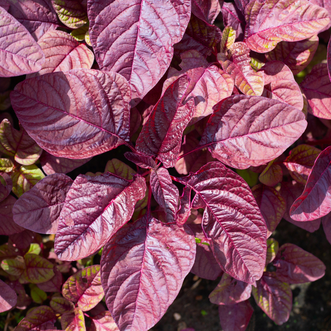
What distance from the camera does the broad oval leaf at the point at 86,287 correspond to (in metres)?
1.25

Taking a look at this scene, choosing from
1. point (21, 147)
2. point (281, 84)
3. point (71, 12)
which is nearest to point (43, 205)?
point (21, 147)

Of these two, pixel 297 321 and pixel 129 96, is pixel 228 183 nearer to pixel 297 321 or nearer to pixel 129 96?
pixel 129 96

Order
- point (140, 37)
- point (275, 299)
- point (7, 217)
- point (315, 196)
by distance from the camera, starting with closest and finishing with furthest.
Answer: point (140, 37), point (315, 196), point (7, 217), point (275, 299)

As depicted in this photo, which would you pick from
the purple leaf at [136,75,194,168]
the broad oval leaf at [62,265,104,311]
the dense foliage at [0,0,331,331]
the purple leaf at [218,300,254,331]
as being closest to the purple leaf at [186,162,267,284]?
the dense foliage at [0,0,331,331]

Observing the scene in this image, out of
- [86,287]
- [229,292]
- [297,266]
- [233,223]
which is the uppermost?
[233,223]

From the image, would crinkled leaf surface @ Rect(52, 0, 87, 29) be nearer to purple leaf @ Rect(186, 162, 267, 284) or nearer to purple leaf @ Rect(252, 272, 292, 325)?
purple leaf @ Rect(186, 162, 267, 284)

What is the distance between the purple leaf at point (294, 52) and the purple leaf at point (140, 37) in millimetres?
488

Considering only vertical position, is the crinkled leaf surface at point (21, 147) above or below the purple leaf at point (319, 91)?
above

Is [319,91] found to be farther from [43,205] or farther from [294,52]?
[43,205]

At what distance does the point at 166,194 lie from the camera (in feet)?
3.12

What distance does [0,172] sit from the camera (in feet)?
3.88

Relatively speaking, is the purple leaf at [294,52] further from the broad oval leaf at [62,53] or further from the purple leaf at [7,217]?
the purple leaf at [7,217]

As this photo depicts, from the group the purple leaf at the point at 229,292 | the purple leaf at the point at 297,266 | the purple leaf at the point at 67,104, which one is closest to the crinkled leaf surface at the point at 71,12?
the purple leaf at the point at 67,104

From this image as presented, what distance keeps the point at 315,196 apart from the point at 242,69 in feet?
1.77
